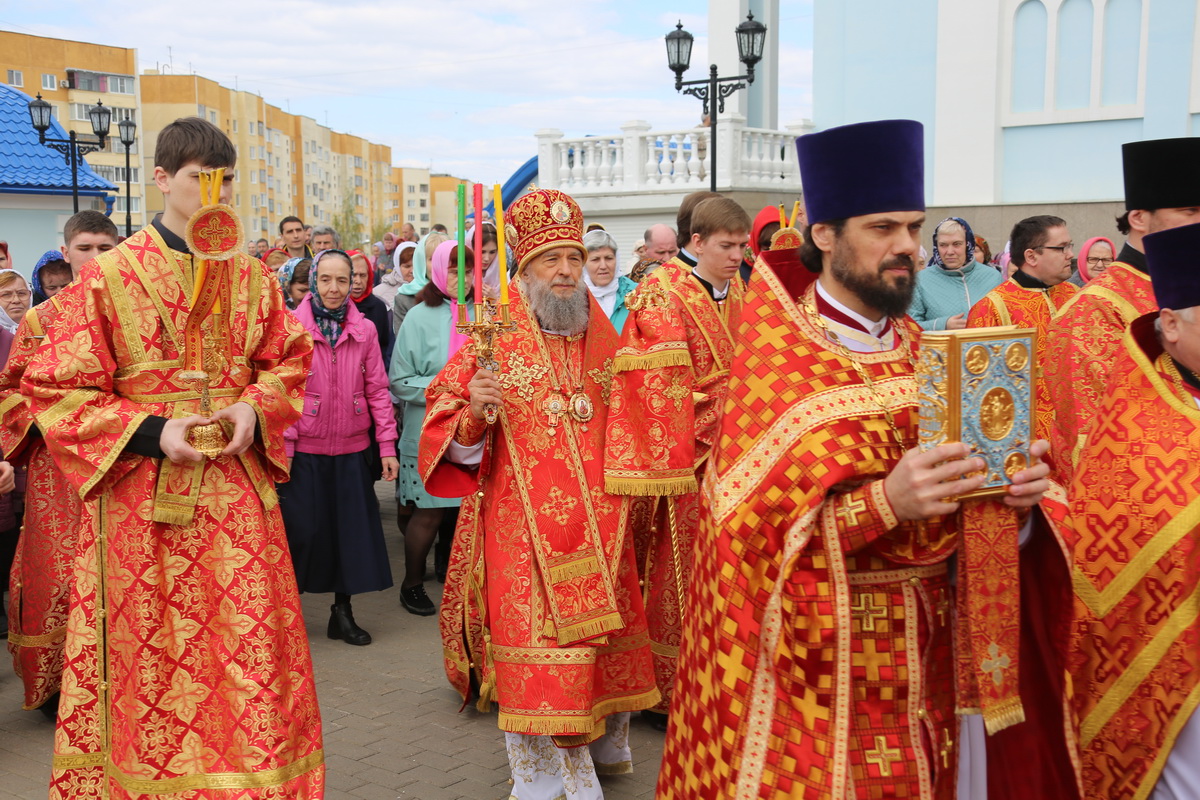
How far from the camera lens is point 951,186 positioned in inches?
745

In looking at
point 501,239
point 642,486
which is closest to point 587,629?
point 642,486

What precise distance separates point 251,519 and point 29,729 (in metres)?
2.50

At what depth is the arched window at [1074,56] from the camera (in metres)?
17.7

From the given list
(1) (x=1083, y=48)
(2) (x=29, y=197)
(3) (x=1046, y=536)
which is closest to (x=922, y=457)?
(3) (x=1046, y=536)

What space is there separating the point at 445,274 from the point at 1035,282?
3.34 m

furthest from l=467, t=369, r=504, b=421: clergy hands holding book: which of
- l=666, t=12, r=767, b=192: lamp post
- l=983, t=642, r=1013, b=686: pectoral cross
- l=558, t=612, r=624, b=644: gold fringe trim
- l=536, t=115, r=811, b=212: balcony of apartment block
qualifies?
l=536, t=115, r=811, b=212: balcony of apartment block

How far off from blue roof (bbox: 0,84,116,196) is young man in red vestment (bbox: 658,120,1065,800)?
769 inches

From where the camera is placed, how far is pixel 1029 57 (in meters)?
18.3

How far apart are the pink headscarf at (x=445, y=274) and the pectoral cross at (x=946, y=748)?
15.0 ft

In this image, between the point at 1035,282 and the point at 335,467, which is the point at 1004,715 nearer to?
the point at 1035,282

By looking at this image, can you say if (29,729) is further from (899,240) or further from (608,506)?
(899,240)

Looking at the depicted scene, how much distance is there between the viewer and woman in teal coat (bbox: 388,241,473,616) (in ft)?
24.0

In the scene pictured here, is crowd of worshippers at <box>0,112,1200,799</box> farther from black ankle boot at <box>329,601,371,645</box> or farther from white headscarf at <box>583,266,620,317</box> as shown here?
white headscarf at <box>583,266,620,317</box>

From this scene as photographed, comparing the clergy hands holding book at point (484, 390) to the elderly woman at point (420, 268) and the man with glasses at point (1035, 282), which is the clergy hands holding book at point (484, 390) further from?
the elderly woman at point (420, 268)
